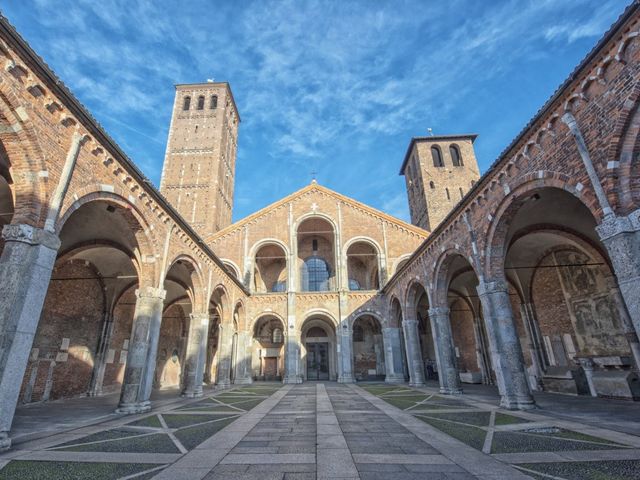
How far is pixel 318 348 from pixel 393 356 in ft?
22.0

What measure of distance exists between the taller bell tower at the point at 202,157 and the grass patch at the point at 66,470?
27.0 meters

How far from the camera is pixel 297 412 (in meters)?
8.28

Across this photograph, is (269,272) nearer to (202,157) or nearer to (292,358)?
(292,358)

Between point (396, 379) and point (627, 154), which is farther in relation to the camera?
point (396, 379)

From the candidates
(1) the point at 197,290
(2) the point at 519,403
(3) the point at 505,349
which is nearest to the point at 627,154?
(3) the point at 505,349

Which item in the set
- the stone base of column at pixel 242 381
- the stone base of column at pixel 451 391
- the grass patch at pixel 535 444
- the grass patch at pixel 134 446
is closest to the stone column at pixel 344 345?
the stone base of column at pixel 242 381

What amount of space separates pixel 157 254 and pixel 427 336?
20.8m

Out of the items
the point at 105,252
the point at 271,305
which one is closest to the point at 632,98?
the point at 105,252

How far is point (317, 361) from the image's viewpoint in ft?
77.9

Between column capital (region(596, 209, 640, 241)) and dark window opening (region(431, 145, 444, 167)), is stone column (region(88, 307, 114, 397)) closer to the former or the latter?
column capital (region(596, 209, 640, 241))

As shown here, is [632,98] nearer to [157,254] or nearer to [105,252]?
[157,254]

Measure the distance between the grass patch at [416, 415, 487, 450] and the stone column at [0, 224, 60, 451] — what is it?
23.7 ft

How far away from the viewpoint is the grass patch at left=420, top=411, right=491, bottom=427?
263 inches

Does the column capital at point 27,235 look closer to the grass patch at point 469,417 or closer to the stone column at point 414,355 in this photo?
the grass patch at point 469,417
